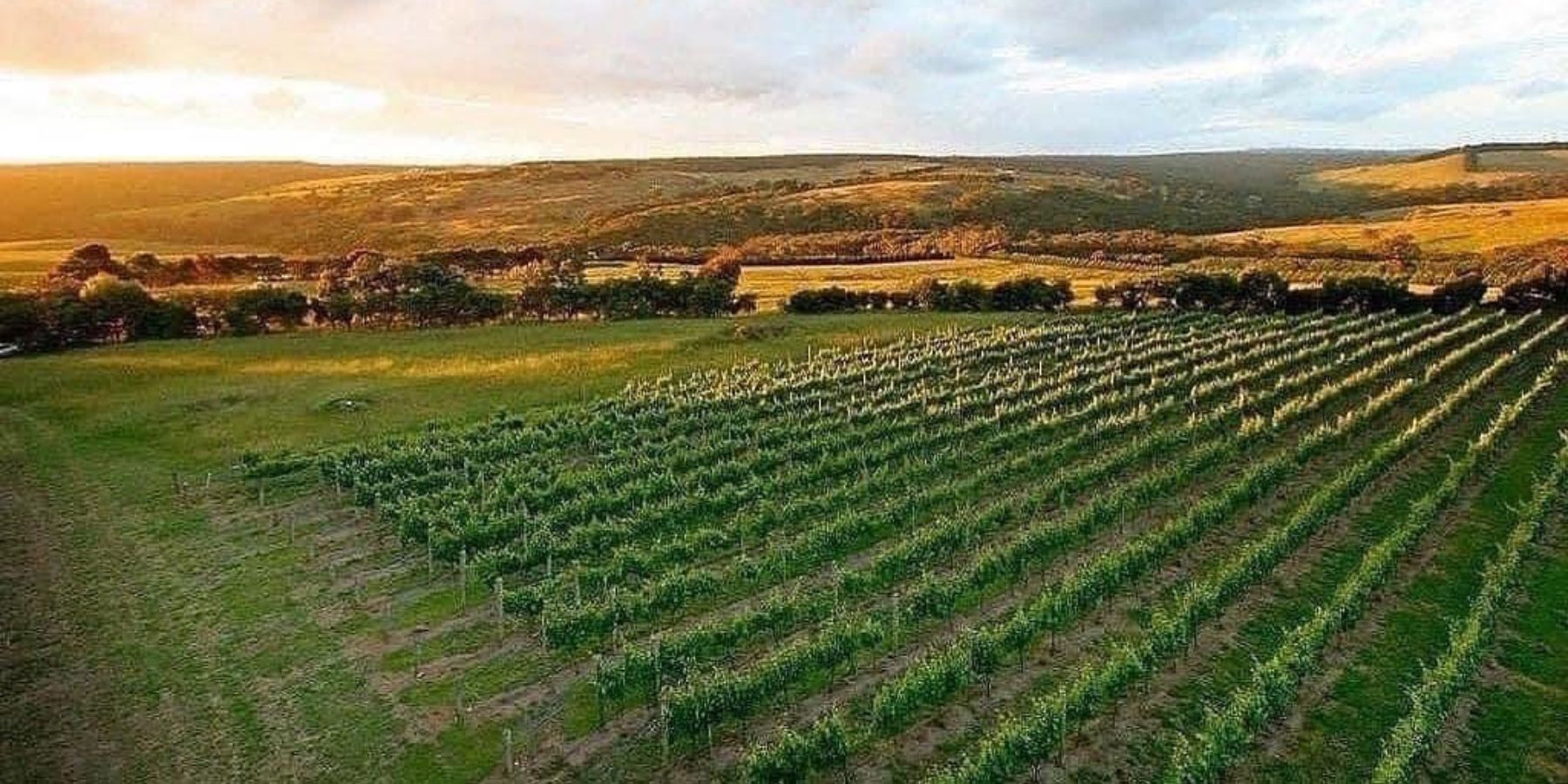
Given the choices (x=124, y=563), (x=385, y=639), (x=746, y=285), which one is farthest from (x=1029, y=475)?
(x=746, y=285)

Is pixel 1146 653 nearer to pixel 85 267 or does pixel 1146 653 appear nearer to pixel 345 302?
pixel 345 302

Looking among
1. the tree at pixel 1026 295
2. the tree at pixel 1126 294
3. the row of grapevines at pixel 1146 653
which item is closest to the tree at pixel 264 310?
the tree at pixel 1026 295

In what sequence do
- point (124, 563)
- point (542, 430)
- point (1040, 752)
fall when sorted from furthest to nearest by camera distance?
1. point (542, 430)
2. point (124, 563)
3. point (1040, 752)

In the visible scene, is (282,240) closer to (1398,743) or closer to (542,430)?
(542,430)

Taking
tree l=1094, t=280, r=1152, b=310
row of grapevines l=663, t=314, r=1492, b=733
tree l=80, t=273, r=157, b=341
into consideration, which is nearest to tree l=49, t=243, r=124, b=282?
tree l=80, t=273, r=157, b=341

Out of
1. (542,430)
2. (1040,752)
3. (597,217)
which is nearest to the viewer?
(1040,752)

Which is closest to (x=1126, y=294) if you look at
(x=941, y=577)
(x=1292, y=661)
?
(x=941, y=577)

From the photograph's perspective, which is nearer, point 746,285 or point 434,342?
point 434,342
